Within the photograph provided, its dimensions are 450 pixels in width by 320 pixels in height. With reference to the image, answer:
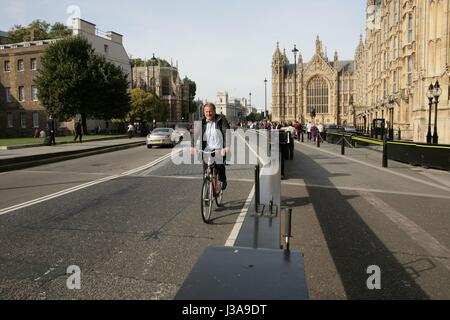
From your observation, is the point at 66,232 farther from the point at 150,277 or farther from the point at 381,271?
the point at 381,271

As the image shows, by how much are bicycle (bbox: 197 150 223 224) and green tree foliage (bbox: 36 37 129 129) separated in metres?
39.2

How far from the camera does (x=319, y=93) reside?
114 metres

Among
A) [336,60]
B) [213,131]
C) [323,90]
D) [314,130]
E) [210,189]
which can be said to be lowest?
[210,189]

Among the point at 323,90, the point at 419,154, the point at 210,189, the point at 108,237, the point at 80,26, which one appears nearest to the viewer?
the point at 108,237

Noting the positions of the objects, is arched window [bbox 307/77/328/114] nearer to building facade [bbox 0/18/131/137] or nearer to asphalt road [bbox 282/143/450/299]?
building facade [bbox 0/18/131/137]

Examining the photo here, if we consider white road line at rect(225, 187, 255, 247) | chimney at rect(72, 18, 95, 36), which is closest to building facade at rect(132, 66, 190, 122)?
chimney at rect(72, 18, 95, 36)

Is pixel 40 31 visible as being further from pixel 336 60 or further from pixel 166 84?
pixel 336 60

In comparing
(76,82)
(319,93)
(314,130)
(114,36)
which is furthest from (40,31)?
(319,93)

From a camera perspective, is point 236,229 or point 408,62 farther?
point 408,62

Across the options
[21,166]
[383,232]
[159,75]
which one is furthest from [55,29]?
[383,232]

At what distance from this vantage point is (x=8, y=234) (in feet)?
19.1

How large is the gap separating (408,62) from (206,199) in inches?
1565

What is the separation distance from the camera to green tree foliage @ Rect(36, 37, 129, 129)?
140 ft

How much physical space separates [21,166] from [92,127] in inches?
1690
